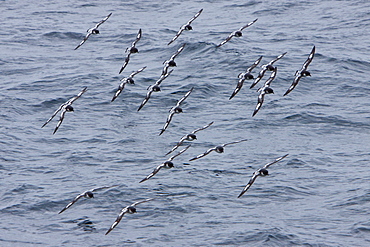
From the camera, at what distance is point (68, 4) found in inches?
2785

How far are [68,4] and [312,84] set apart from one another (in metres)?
31.6

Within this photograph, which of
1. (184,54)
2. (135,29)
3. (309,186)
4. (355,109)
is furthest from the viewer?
(135,29)

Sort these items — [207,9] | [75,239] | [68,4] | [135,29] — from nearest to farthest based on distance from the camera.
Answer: [75,239] → [135,29] → [207,9] → [68,4]

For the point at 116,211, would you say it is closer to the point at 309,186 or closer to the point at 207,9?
the point at 309,186

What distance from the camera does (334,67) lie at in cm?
4891

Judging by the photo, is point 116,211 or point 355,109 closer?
point 116,211

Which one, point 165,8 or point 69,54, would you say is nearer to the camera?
point 69,54

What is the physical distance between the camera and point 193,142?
129 ft

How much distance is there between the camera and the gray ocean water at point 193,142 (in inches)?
1233

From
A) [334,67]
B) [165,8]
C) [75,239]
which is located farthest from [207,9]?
[75,239]

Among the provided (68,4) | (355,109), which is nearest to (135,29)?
(68,4)

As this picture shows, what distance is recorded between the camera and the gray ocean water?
103 ft

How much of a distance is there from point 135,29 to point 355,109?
23038 millimetres

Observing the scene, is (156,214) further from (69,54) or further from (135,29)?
(135,29)
